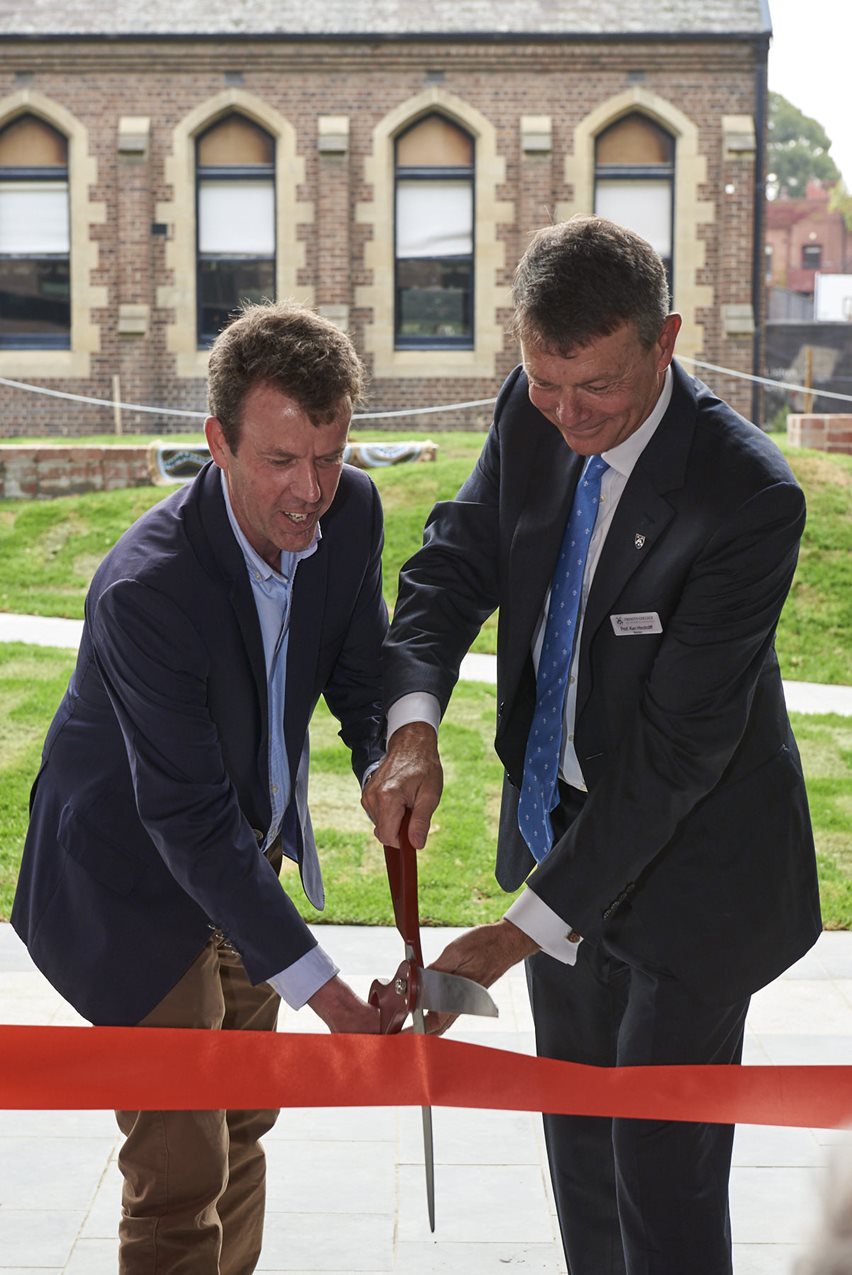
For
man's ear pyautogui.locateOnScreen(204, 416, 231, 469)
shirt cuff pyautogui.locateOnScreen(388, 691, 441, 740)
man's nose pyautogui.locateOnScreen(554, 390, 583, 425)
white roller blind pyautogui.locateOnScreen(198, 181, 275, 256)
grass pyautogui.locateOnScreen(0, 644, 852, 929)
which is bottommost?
grass pyautogui.locateOnScreen(0, 644, 852, 929)

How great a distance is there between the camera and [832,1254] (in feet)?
4.16

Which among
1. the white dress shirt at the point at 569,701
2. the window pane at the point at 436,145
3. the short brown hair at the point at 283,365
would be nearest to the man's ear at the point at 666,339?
the white dress shirt at the point at 569,701

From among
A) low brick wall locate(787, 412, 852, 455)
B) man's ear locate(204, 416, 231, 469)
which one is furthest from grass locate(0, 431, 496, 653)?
man's ear locate(204, 416, 231, 469)

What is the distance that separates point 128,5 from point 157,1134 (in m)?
26.1

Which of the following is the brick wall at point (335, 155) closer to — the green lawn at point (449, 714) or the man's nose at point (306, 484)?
the green lawn at point (449, 714)

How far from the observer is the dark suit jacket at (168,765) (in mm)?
2852

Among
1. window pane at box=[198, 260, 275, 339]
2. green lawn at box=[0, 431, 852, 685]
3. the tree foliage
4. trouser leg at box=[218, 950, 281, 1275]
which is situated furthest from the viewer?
the tree foliage

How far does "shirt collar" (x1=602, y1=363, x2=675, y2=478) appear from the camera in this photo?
3.04m

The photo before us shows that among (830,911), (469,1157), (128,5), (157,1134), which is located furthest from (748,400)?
(157,1134)

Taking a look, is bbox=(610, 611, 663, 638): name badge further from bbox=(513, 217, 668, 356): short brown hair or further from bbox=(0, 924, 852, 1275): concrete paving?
bbox=(0, 924, 852, 1275): concrete paving

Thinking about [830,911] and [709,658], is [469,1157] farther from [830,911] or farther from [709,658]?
[830,911]

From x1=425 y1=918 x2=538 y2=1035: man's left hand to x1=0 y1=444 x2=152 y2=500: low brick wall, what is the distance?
1529 centimetres

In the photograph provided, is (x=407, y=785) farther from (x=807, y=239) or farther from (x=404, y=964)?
(x=807, y=239)

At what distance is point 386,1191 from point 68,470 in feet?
47.2
